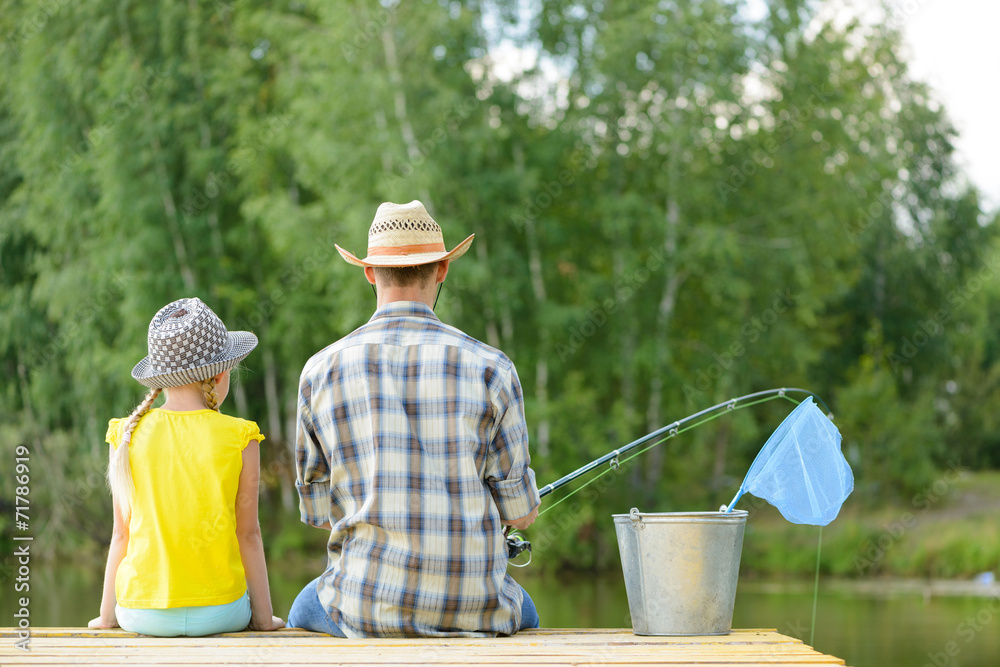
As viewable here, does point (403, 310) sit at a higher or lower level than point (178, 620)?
higher

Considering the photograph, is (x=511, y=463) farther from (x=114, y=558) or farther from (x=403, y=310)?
(x=114, y=558)

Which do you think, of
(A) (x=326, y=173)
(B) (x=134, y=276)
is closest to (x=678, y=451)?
(A) (x=326, y=173)

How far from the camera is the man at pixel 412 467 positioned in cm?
223

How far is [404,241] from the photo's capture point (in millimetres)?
2371

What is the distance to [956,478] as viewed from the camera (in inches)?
602

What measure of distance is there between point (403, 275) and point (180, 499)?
2.23 feet

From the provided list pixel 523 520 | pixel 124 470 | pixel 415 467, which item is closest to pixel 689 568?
pixel 523 520

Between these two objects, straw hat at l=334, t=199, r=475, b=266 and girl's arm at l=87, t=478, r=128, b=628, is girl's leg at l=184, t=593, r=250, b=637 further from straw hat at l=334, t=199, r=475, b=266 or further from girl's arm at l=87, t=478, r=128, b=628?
straw hat at l=334, t=199, r=475, b=266

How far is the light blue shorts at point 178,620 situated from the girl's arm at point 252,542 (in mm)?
88

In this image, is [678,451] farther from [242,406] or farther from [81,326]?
[81,326]

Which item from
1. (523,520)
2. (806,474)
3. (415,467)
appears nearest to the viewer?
(415,467)

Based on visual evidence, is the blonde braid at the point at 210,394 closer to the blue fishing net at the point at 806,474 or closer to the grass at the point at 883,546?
the blue fishing net at the point at 806,474

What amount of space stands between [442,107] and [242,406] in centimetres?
539

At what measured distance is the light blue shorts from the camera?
2.35 metres
